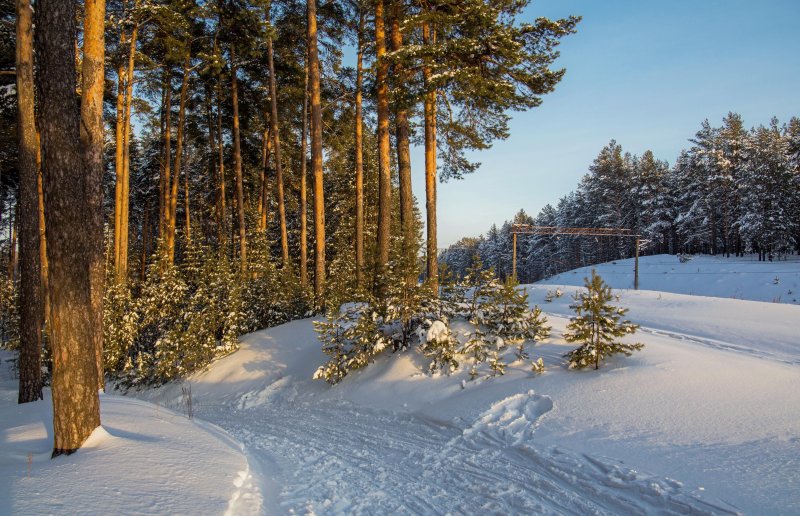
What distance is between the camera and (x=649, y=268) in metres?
41.1

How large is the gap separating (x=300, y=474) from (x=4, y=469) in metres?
2.48

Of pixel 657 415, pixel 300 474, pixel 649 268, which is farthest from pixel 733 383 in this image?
pixel 649 268

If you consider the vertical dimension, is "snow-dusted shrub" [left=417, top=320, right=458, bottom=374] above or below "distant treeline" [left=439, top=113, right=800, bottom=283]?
below

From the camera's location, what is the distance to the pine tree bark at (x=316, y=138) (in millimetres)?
12945

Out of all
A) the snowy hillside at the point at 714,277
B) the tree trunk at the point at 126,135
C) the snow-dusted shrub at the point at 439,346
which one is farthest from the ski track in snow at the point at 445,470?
the snowy hillside at the point at 714,277

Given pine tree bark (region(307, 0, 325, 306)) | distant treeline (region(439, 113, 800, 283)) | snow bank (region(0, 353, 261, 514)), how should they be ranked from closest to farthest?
snow bank (region(0, 353, 261, 514)), pine tree bark (region(307, 0, 325, 306)), distant treeline (region(439, 113, 800, 283))

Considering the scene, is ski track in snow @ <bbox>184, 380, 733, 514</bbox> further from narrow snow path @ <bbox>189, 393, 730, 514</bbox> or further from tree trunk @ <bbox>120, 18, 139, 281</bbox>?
tree trunk @ <bbox>120, 18, 139, 281</bbox>

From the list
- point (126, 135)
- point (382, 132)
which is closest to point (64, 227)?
point (382, 132)

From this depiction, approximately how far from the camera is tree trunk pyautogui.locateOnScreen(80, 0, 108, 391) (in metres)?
7.31

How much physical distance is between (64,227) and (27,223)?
17.2 ft

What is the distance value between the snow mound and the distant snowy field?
3cm


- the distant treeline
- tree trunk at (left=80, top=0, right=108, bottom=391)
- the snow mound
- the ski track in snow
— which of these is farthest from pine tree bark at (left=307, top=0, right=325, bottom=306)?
the distant treeline

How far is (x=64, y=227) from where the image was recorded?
4.06 m

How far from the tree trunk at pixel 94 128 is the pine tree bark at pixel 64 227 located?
3.59 m
